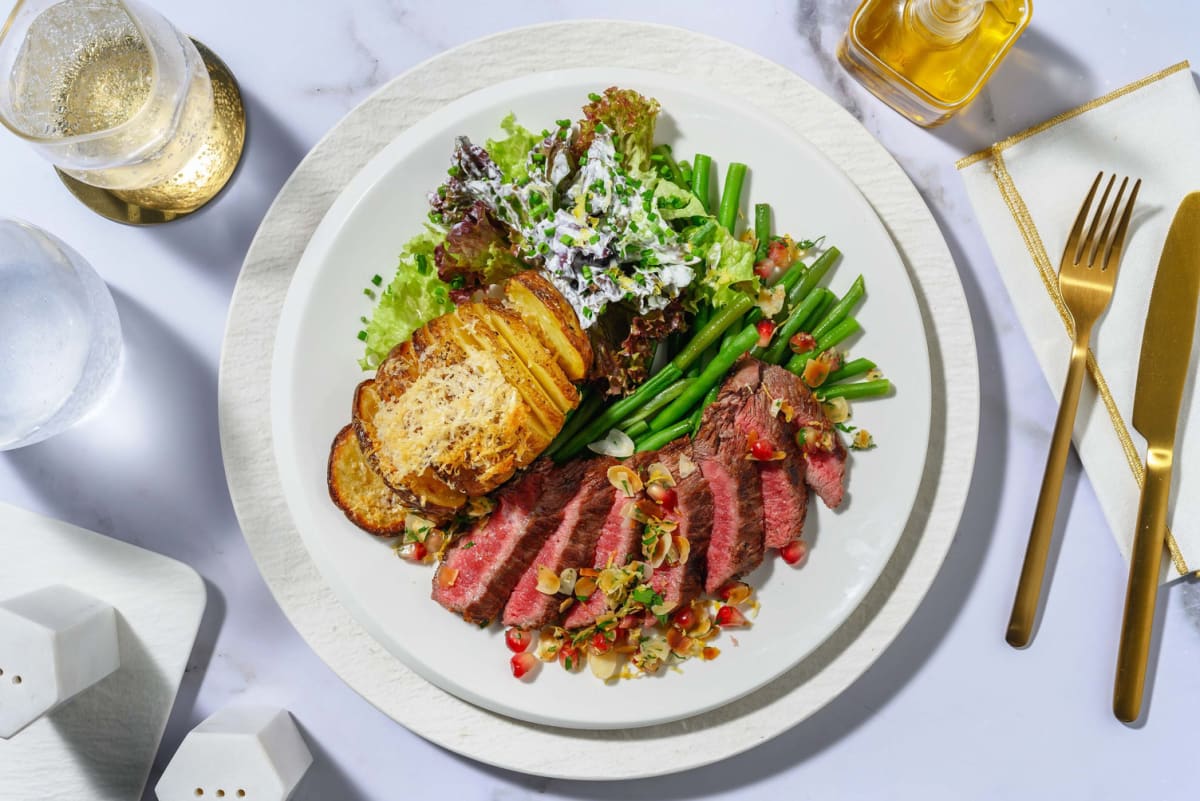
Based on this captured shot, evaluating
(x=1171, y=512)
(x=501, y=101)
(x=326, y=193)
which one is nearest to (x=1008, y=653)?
(x=1171, y=512)

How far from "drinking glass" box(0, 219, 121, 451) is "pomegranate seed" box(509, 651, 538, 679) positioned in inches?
68.4

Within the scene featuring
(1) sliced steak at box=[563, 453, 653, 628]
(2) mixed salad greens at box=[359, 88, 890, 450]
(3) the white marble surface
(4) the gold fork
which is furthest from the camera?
(3) the white marble surface

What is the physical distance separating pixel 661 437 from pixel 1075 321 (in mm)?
1518

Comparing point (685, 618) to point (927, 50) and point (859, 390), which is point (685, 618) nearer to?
point (859, 390)

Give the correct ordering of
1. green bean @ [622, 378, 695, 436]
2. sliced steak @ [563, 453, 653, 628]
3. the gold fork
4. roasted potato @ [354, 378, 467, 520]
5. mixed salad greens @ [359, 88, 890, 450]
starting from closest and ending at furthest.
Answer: roasted potato @ [354, 378, 467, 520], mixed salad greens @ [359, 88, 890, 450], sliced steak @ [563, 453, 653, 628], green bean @ [622, 378, 695, 436], the gold fork

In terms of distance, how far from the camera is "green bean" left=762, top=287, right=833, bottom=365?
9.14 feet

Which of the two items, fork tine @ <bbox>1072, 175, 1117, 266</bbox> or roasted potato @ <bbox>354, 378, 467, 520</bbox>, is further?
fork tine @ <bbox>1072, 175, 1117, 266</bbox>

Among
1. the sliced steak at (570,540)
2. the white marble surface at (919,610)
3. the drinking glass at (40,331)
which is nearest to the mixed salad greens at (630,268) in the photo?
the sliced steak at (570,540)

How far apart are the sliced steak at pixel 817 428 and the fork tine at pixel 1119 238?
117 centimetres

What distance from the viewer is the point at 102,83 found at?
2.71 m

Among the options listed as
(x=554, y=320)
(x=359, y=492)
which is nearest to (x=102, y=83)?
(x=359, y=492)

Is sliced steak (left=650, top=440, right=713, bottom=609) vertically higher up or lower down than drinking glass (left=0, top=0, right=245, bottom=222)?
lower down

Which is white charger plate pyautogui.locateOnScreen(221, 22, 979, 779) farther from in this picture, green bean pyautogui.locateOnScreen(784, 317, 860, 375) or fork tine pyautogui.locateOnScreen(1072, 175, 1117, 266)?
fork tine pyautogui.locateOnScreen(1072, 175, 1117, 266)

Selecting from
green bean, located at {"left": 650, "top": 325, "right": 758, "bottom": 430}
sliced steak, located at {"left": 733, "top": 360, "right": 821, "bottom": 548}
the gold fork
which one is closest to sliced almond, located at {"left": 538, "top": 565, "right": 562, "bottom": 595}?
green bean, located at {"left": 650, "top": 325, "right": 758, "bottom": 430}
